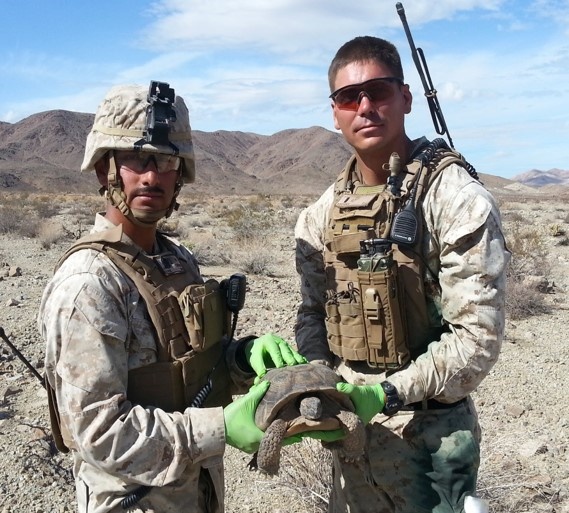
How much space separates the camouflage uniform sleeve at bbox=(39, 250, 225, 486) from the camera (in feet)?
6.62

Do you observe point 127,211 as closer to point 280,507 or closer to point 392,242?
point 392,242

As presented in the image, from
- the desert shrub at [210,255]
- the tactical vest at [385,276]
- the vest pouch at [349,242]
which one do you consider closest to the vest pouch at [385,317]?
the tactical vest at [385,276]

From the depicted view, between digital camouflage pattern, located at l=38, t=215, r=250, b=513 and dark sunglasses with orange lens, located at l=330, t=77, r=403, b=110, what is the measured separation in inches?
51.0

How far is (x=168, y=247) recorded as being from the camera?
2.70 m

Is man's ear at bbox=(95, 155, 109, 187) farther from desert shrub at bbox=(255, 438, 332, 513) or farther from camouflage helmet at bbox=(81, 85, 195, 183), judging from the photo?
desert shrub at bbox=(255, 438, 332, 513)

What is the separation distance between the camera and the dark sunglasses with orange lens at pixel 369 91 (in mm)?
2699

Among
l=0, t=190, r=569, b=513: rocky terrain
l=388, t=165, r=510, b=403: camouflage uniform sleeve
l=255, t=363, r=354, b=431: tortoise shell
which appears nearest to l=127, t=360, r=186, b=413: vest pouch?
l=255, t=363, r=354, b=431: tortoise shell

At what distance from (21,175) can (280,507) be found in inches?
3187

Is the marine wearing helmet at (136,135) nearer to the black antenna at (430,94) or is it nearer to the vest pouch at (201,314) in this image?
Result: the vest pouch at (201,314)

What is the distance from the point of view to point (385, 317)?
256 cm

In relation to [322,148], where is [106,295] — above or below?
below

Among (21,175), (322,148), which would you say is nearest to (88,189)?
(21,175)

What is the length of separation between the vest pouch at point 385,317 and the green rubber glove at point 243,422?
25.3 inches

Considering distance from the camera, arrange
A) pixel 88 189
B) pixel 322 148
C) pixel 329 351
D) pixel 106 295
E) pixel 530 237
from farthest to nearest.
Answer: pixel 322 148 → pixel 88 189 → pixel 530 237 → pixel 329 351 → pixel 106 295
